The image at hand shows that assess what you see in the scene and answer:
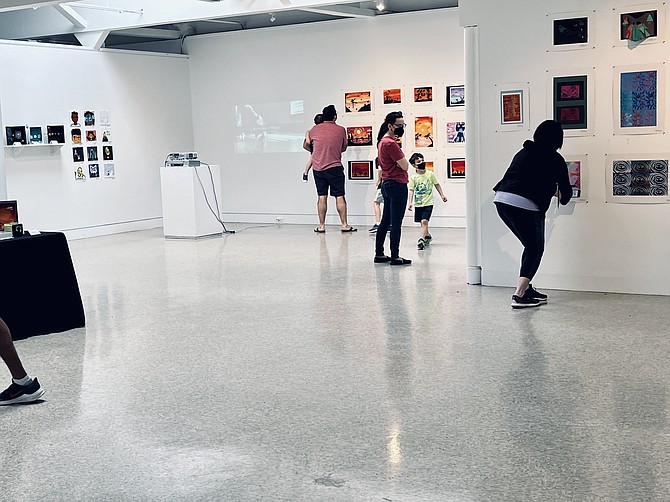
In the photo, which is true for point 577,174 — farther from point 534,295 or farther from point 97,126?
point 97,126

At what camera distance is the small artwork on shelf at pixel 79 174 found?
13086 mm

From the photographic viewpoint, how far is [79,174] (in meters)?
13.1

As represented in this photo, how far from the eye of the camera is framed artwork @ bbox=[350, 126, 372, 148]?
13.5 meters

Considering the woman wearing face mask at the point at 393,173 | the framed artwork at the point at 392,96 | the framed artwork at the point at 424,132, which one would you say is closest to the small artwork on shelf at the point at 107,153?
the framed artwork at the point at 392,96

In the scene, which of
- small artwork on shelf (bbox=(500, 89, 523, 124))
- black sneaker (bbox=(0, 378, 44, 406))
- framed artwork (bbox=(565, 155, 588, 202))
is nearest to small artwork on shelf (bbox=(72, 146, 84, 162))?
small artwork on shelf (bbox=(500, 89, 523, 124))

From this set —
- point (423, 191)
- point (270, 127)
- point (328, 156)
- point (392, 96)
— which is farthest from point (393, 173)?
point (270, 127)

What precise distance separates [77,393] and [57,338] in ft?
5.18

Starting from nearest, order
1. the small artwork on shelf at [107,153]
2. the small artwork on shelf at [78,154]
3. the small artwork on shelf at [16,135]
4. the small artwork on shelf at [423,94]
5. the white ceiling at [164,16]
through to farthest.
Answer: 1. the white ceiling at [164,16]
2. the small artwork on shelf at [16,135]
3. the small artwork on shelf at [423,94]
4. the small artwork on shelf at [78,154]
5. the small artwork on shelf at [107,153]

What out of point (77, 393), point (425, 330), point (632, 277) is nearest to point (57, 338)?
point (77, 393)

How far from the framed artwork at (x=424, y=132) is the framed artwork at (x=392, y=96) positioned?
0.41 m

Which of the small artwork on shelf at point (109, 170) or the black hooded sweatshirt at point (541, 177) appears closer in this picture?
the black hooded sweatshirt at point (541, 177)

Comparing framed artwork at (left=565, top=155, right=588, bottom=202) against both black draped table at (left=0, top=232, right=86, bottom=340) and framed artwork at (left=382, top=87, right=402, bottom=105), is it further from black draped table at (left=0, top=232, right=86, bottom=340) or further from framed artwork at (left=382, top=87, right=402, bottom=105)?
framed artwork at (left=382, top=87, right=402, bottom=105)

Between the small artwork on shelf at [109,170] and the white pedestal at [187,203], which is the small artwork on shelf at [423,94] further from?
the small artwork on shelf at [109,170]

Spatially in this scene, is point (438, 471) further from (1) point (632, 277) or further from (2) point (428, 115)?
(2) point (428, 115)
